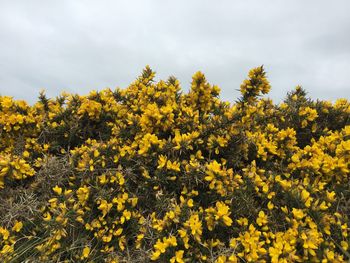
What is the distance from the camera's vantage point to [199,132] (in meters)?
2.99

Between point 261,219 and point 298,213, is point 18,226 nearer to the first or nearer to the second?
point 261,219

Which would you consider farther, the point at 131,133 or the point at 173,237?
the point at 131,133

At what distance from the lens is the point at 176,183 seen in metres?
2.71

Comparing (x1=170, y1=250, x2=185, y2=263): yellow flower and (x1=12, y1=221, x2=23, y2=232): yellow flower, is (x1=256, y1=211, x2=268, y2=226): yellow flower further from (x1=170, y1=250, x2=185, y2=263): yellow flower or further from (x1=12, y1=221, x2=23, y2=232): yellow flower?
(x1=12, y1=221, x2=23, y2=232): yellow flower

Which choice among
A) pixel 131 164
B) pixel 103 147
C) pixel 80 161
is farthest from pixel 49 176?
pixel 131 164

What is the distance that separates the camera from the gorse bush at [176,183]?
7.71ft

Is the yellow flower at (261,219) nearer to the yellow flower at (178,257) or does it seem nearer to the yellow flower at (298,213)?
the yellow flower at (298,213)

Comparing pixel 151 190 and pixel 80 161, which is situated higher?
pixel 80 161

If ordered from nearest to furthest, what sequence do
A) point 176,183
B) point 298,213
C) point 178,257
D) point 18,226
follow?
point 178,257 → point 298,213 → point 18,226 → point 176,183

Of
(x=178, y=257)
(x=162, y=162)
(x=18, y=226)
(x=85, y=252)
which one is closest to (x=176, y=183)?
(x=162, y=162)

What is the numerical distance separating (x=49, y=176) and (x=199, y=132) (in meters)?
1.31

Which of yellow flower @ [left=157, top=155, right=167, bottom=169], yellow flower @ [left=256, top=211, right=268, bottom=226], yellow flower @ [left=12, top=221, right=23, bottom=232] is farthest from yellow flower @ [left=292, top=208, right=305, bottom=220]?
yellow flower @ [left=12, top=221, right=23, bottom=232]

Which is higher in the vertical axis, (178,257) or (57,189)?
(57,189)

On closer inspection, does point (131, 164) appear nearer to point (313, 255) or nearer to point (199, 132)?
point (199, 132)
